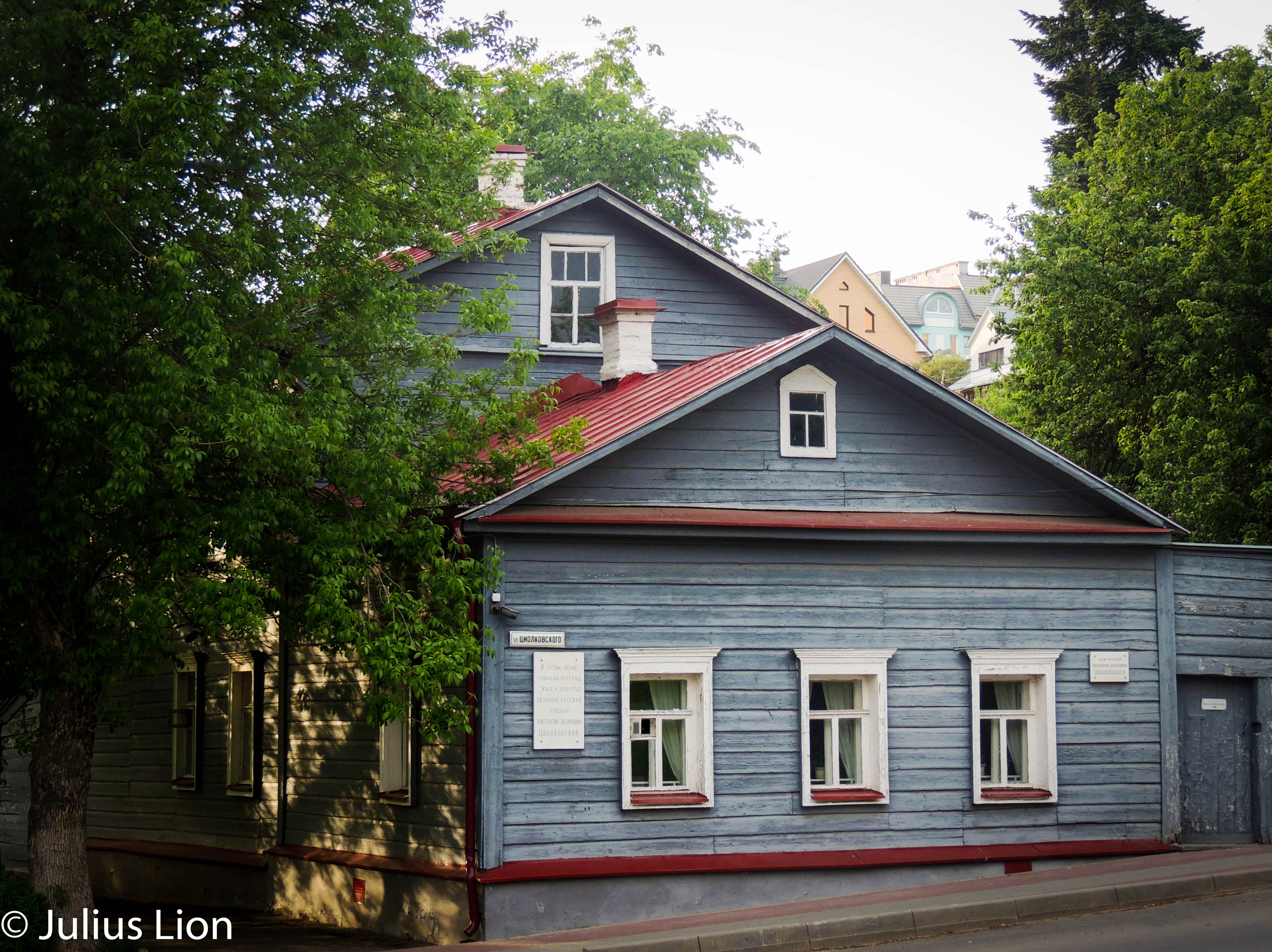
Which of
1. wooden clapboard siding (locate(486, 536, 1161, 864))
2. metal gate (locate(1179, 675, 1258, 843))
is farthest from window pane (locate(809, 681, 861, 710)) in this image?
metal gate (locate(1179, 675, 1258, 843))

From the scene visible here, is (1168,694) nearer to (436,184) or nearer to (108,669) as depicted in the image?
(436,184)

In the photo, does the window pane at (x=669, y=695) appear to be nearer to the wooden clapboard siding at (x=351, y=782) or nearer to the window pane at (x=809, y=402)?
the wooden clapboard siding at (x=351, y=782)

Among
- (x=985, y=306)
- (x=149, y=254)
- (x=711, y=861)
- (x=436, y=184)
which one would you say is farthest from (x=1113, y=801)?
(x=985, y=306)

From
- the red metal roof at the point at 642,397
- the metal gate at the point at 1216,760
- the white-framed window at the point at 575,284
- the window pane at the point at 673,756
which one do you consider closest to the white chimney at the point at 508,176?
the white-framed window at the point at 575,284

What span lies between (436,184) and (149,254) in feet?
11.7

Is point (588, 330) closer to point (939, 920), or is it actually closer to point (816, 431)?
point (816, 431)

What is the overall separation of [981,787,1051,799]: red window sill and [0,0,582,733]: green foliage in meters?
5.61

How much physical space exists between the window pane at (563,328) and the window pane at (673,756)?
816 centimetres

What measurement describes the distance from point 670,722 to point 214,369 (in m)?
5.56

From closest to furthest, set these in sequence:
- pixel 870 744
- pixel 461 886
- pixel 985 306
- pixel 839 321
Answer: pixel 461 886, pixel 870 744, pixel 839 321, pixel 985 306

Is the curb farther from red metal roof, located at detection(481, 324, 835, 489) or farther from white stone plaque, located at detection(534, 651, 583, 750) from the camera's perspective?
red metal roof, located at detection(481, 324, 835, 489)

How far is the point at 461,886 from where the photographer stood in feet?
45.0

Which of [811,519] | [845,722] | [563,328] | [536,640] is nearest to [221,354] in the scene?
[536,640]

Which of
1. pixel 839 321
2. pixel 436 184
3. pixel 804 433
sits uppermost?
pixel 839 321
